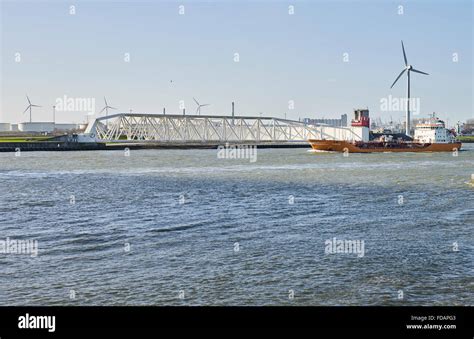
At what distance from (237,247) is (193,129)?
130766 mm

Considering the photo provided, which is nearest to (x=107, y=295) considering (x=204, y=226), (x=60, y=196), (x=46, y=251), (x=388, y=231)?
(x=46, y=251)

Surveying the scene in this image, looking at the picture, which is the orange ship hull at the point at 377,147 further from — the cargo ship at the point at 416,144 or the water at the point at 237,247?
the water at the point at 237,247

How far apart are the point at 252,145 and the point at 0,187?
4197 inches

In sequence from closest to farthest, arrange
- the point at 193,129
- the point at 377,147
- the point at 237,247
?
1. the point at 237,247
2. the point at 377,147
3. the point at 193,129

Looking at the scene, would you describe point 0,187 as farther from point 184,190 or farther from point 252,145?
point 252,145

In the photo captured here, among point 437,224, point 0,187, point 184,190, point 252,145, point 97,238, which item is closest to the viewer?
point 97,238

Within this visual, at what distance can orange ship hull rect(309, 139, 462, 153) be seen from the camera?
11006 cm

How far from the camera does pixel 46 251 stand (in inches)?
746

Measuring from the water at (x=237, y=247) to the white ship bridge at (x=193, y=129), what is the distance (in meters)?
101

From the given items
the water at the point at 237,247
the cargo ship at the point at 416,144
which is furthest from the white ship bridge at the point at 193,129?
the water at the point at 237,247

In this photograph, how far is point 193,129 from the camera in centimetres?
14925

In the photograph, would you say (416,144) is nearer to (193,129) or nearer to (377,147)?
(377,147)

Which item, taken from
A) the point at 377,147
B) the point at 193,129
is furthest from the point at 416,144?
the point at 193,129

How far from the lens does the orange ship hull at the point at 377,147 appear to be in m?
110
